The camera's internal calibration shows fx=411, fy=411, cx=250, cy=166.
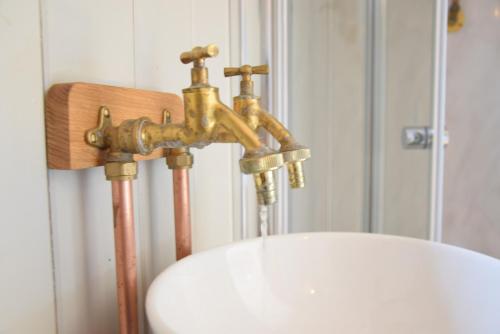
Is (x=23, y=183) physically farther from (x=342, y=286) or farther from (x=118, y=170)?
(x=342, y=286)

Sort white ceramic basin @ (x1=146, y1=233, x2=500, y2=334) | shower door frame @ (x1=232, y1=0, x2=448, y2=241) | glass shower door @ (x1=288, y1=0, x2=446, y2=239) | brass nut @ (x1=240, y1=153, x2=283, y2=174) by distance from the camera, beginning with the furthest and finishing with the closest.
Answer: glass shower door @ (x1=288, y1=0, x2=446, y2=239)
shower door frame @ (x1=232, y1=0, x2=448, y2=241)
white ceramic basin @ (x1=146, y1=233, x2=500, y2=334)
brass nut @ (x1=240, y1=153, x2=283, y2=174)

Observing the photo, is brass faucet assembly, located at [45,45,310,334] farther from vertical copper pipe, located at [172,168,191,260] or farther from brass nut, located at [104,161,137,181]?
vertical copper pipe, located at [172,168,191,260]

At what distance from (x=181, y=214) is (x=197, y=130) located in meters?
0.18

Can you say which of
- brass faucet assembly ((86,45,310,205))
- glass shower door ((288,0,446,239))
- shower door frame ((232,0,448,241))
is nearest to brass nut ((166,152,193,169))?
brass faucet assembly ((86,45,310,205))

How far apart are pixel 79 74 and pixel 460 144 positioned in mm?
1603

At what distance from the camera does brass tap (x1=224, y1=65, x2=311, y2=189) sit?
43 cm

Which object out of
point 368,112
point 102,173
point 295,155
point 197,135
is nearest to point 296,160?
point 295,155

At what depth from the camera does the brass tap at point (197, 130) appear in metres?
0.37

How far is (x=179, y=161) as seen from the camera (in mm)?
539

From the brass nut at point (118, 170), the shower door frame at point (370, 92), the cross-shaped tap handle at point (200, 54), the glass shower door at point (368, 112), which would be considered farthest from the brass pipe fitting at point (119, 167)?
the glass shower door at point (368, 112)

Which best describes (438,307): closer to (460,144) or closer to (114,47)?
(114,47)

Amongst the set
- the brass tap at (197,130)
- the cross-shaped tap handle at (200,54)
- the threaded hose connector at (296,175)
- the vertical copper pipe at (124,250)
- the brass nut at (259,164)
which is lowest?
the vertical copper pipe at (124,250)

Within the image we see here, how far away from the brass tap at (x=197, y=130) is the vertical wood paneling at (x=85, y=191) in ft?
0.19

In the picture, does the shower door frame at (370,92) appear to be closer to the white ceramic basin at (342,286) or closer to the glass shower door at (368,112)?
the glass shower door at (368,112)
